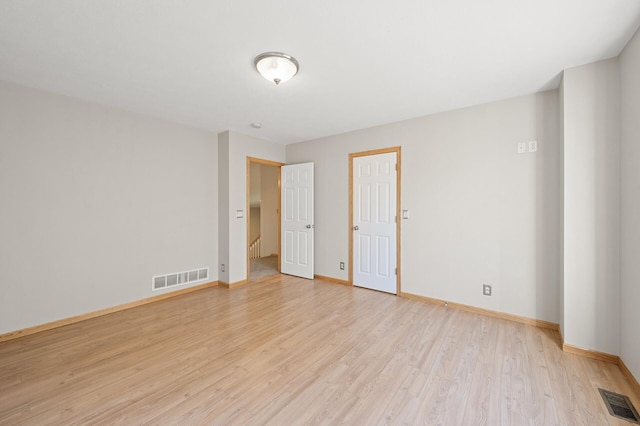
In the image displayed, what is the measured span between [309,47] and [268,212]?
5.42 meters

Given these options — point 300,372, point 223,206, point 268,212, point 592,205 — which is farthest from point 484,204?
point 268,212

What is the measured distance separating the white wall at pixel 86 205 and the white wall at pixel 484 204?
3.03 metres

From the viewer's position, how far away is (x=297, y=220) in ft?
15.8

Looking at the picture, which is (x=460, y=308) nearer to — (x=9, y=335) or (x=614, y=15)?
(x=614, y=15)

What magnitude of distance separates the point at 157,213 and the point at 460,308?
4.19 metres

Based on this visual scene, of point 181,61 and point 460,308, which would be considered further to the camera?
point 460,308

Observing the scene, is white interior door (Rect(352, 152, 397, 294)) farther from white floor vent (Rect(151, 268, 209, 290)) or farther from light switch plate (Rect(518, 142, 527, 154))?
white floor vent (Rect(151, 268, 209, 290))

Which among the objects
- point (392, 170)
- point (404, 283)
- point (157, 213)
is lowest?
point (404, 283)

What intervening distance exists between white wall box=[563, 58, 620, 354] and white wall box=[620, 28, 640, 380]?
0.23 ft

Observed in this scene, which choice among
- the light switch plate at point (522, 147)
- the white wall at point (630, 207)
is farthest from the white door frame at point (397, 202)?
the white wall at point (630, 207)

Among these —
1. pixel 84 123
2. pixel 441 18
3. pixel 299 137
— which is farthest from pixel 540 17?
pixel 84 123

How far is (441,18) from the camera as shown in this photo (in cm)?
168

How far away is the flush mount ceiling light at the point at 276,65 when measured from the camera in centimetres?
206

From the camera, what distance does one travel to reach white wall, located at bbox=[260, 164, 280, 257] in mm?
6980
